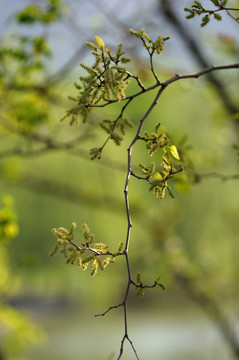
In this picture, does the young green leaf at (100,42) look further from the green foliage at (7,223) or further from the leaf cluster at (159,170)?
the green foliage at (7,223)

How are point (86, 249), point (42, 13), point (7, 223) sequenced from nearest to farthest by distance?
point (86, 249), point (7, 223), point (42, 13)

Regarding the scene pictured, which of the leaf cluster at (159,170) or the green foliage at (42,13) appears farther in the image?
the green foliage at (42,13)

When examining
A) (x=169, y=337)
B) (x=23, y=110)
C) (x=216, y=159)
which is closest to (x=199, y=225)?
(x=169, y=337)

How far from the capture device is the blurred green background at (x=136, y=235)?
4336 mm

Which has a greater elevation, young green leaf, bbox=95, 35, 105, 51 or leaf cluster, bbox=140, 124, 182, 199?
young green leaf, bbox=95, 35, 105, 51

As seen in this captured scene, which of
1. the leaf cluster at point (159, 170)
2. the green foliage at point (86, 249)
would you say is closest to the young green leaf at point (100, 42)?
the leaf cluster at point (159, 170)

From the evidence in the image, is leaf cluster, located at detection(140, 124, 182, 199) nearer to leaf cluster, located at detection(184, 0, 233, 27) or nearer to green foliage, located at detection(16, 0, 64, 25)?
leaf cluster, located at detection(184, 0, 233, 27)

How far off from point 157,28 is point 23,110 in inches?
42.2

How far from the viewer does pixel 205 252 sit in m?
5.43

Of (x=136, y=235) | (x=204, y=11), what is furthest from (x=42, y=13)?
(x=136, y=235)

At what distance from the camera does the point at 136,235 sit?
15.1m

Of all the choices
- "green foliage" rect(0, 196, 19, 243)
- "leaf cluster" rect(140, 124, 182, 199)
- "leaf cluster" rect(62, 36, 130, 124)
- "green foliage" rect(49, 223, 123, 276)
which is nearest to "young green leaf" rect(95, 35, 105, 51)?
"leaf cluster" rect(62, 36, 130, 124)

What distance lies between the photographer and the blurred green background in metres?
4.34

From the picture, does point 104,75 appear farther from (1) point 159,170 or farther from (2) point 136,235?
(2) point 136,235
